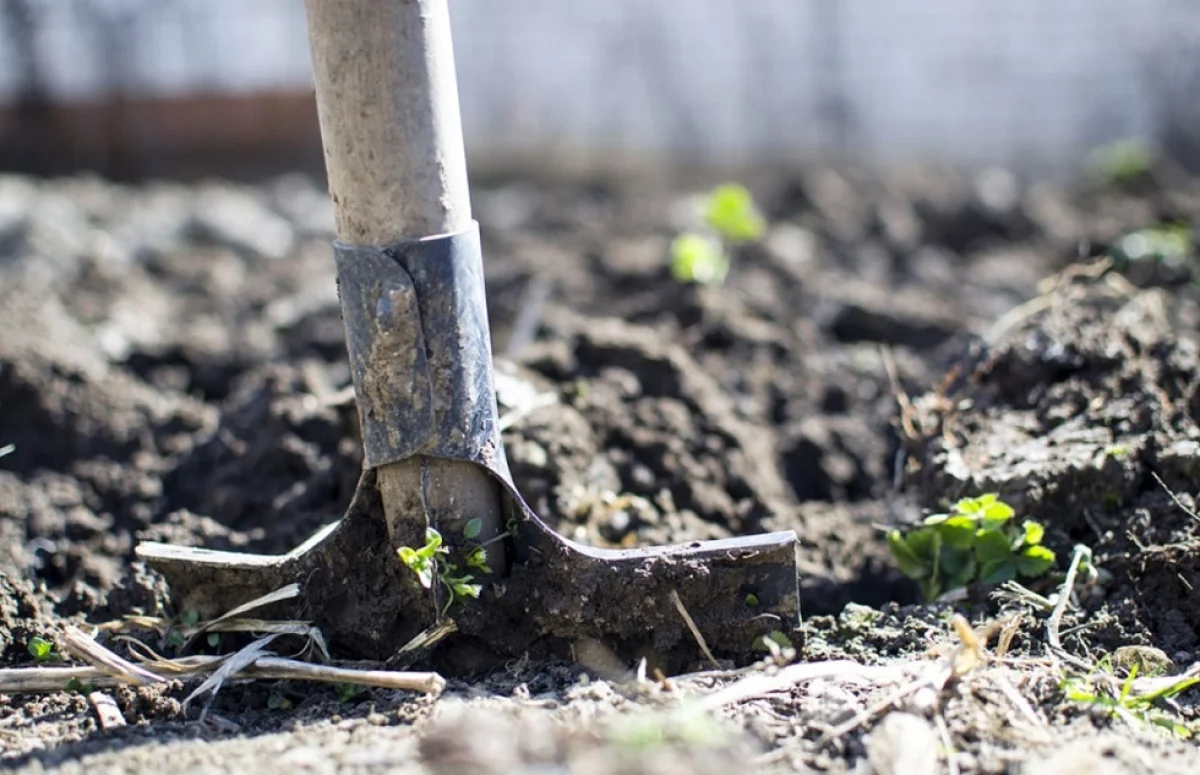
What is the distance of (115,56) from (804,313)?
7.24 meters

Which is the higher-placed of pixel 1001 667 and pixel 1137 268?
pixel 1137 268

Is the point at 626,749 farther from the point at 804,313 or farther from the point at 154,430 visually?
the point at 804,313

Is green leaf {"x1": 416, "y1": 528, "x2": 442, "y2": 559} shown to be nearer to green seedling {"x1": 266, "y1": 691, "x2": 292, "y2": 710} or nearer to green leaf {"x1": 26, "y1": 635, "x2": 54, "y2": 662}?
green seedling {"x1": 266, "y1": 691, "x2": 292, "y2": 710}

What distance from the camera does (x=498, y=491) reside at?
7.45 ft

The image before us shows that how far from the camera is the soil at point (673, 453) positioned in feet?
6.43

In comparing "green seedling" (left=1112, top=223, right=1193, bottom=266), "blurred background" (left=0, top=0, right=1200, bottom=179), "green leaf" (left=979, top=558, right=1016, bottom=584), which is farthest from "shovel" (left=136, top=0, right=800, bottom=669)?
"blurred background" (left=0, top=0, right=1200, bottom=179)

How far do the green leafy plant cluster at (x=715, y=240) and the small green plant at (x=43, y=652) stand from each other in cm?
290

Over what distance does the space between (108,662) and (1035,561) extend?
1.77 m

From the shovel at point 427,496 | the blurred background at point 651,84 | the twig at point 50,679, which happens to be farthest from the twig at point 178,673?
the blurred background at point 651,84

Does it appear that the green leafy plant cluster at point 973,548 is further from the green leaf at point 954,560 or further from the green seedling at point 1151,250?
the green seedling at point 1151,250

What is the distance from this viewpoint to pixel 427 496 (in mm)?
2191

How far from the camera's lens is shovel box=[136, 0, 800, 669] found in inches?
79.9

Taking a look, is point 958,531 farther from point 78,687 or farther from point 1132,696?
point 78,687

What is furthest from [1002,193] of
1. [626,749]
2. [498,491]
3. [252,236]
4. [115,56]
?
[115,56]
